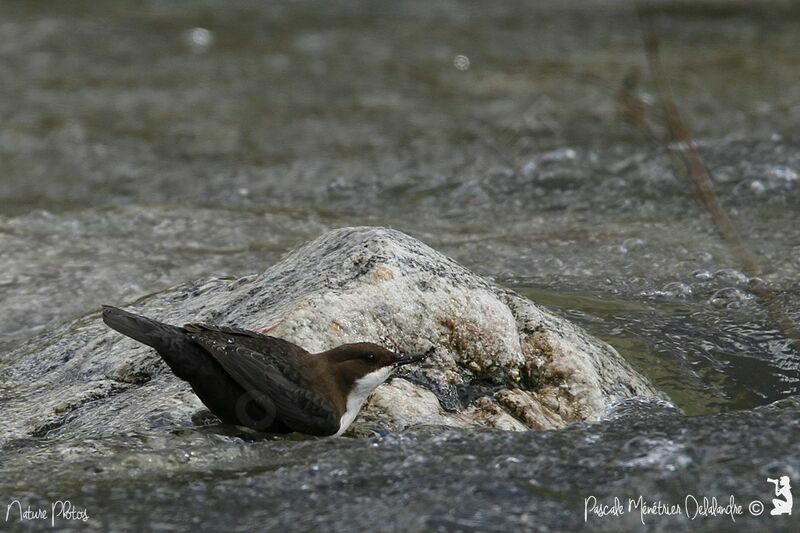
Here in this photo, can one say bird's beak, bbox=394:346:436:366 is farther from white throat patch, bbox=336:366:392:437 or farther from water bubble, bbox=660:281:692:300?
water bubble, bbox=660:281:692:300

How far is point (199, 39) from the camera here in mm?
12391

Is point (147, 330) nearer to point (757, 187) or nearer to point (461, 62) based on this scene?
point (757, 187)

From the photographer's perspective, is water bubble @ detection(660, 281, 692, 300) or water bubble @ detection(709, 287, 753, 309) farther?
water bubble @ detection(660, 281, 692, 300)

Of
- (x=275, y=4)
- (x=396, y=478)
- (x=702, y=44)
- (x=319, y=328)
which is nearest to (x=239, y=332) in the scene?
(x=319, y=328)

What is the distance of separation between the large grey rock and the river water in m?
0.19

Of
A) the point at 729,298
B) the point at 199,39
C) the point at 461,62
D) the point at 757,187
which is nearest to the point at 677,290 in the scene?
the point at 729,298

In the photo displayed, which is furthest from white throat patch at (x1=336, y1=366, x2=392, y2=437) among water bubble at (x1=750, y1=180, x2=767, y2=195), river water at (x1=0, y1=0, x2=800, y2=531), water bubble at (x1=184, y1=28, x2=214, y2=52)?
water bubble at (x1=184, y1=28, x2=214, y2=52)

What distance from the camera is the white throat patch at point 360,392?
12.5 feet

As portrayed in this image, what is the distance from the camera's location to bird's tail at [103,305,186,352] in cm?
376

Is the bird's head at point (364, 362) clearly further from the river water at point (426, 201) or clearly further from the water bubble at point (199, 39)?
the water bubble at point (199, 39)

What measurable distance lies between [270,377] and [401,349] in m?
0.61

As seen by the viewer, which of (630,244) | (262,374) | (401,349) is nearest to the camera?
(262,374)

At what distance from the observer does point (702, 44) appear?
38.4ft

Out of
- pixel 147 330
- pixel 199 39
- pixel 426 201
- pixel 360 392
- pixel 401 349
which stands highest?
pixel 199 39
